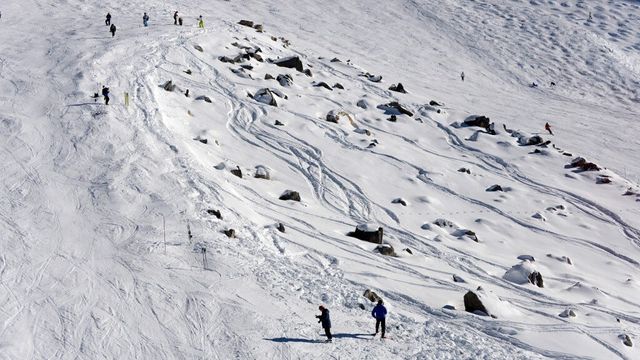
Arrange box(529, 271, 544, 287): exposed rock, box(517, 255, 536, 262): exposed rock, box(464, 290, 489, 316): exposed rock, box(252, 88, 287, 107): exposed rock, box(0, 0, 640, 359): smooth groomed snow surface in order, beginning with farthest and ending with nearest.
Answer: box(252, 88, 287, 107): exposed rock, box(517, 255, 536, 262): exposed rock, box(529, 271, 544, 287): exposed rock, box(464, 290, 489, 316): exposed rock, box(0, 0, 640, 359): smooth groomed snow surface

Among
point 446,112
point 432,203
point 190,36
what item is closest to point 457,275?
point 432,203

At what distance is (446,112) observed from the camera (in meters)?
39.9

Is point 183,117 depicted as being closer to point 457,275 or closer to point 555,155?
point 457,275

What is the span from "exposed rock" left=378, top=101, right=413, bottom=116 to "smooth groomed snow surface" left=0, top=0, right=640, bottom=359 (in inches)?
27.7

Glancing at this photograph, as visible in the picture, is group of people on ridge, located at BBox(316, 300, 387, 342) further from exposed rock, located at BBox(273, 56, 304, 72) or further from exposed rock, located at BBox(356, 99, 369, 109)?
exposed rock, located at BBox(273, 56, 304, 72)

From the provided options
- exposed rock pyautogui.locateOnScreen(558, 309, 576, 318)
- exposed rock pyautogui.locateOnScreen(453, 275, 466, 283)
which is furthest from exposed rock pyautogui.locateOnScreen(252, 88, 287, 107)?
exposed rock pyautogui.locateOnScreen(558, 309, 576, 318)

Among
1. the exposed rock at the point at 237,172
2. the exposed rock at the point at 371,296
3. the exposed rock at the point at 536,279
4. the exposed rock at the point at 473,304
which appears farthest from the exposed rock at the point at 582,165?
the exposed rock at the point at 371,296

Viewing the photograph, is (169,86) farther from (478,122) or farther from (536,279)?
(536,279)

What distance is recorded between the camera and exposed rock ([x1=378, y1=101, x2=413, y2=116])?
37781mm

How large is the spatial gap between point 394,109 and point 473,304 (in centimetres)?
2213

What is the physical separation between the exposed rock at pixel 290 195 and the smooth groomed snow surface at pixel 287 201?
14.3 inches

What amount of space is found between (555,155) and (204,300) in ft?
80.5

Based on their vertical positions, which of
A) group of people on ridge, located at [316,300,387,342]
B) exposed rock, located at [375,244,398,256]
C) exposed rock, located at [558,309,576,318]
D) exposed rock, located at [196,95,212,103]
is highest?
group of people on ridge, located at [316,300,387,342]

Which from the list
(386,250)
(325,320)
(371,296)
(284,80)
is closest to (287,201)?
(386,250)
